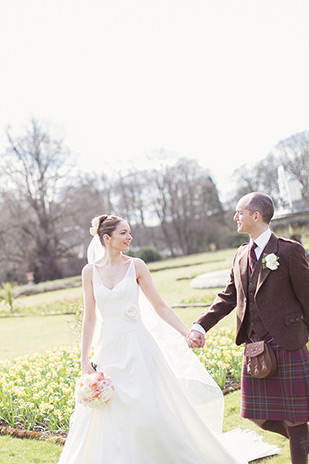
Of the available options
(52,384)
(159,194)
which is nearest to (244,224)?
(52,384)

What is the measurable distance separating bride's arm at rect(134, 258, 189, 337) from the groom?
0.55 metres

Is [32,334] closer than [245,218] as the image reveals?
No

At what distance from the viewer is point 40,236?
3734 centimetres

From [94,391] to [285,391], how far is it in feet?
4.33

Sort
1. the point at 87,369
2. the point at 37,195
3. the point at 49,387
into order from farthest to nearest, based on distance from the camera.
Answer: the point at 37,195 < the point at 49,387 < the point at 87,369

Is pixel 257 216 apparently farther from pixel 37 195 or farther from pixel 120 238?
pixel 37 195

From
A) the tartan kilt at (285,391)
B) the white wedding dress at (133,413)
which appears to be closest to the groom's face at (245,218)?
the tartan kilt at (285,391)

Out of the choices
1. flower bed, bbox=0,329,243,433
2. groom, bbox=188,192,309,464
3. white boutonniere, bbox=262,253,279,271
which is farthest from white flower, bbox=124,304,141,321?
flower bed, bbox=0,329,243,433

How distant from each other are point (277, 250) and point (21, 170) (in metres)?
34.7

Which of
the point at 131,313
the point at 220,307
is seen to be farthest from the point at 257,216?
the point at 131,313

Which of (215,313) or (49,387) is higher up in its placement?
(215,313)

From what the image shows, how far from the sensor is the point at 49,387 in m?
5.72

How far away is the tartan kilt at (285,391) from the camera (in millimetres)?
3355

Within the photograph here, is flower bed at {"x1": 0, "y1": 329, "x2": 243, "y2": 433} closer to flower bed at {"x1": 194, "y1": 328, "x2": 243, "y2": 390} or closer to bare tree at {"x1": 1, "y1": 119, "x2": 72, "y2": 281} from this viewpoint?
flower bed at {"x1": 194, "y1": 328, "x2": 243, "y2": 390}
